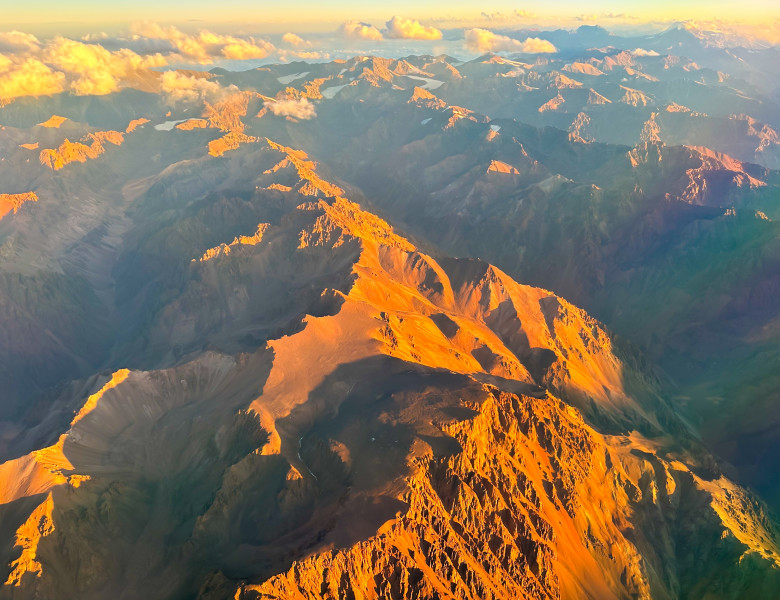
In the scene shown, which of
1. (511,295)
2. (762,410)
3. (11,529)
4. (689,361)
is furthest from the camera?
(689,361)

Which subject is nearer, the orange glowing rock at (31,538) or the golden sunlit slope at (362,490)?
the golden sunlit slope at (362,490)

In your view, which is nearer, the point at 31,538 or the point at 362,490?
the point at 362,490

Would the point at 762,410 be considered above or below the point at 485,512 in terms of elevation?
below

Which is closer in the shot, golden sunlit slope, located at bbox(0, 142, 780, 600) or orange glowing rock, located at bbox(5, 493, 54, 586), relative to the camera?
golden sunlit slope, located at bbox(0, 142, 780, 600)

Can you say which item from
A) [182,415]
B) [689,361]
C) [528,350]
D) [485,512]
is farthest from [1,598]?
[689,361]

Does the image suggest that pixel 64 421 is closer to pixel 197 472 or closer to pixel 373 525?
pixel 197 472

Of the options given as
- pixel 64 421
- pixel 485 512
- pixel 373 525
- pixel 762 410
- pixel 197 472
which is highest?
pixel 373 525

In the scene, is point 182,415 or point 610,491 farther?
point 182,415

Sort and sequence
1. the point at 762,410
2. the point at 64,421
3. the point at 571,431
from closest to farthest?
the point at 571,431 → the point at 64,421 → the point at 762,410

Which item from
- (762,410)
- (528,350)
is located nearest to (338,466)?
(528,350)

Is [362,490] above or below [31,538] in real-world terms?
above
